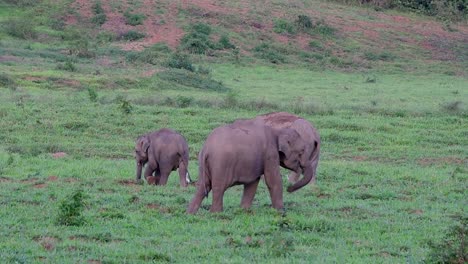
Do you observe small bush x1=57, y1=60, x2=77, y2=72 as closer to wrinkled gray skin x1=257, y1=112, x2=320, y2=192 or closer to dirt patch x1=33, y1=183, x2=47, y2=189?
wrinkled gray skin x1=257, y1=112, x2=320, y2=192

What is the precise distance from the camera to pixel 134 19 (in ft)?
150

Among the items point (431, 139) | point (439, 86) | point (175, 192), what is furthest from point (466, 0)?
point (175, 192)

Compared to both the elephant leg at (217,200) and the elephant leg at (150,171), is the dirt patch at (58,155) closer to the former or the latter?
the elephant leg at (150,171)

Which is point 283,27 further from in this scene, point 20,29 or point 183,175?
point 183,175

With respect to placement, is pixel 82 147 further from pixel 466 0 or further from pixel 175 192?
pixel 466 0

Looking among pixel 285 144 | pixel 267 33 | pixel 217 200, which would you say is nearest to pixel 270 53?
pixel 267 33

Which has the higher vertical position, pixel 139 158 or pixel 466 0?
pixel 139 158

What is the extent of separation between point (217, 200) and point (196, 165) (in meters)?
6.17

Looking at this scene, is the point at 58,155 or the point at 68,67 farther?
the point at 68,67

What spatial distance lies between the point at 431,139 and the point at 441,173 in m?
4.61

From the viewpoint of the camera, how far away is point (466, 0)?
188ft

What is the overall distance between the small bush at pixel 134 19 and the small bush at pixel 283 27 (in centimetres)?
659

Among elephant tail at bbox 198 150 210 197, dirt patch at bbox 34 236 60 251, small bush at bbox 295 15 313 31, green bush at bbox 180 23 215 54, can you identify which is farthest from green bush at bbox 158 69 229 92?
dirt patch at bbox 34 236 60 251

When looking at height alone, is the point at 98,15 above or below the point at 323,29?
above
